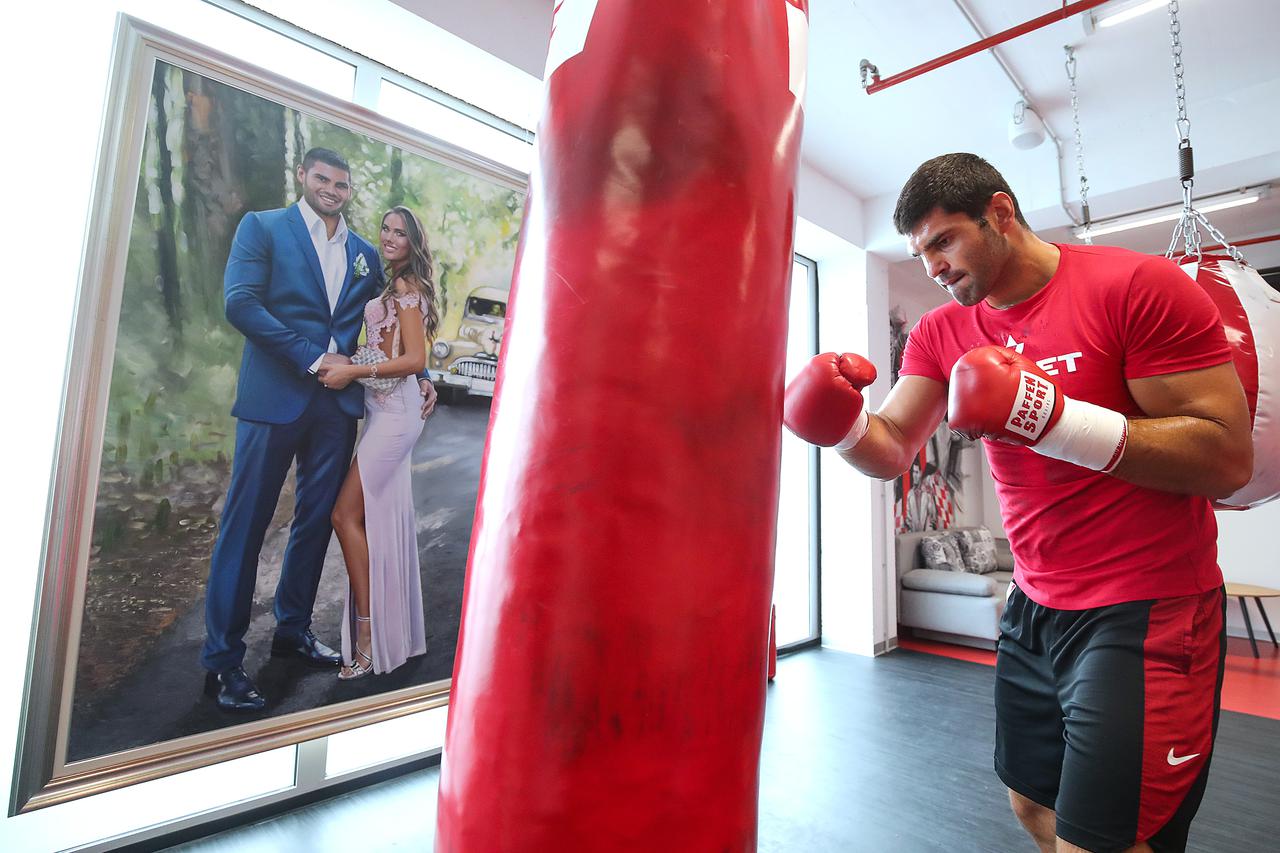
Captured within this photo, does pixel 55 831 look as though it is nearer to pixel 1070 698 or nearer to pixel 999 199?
pixel 1070 698

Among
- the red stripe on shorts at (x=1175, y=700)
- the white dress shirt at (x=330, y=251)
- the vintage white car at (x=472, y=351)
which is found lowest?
the red stripe on shorts at (x=1175, y=700)

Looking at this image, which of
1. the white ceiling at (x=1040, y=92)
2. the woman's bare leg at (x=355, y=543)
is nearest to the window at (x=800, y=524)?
the white ceiling at (x=1040, y=92)

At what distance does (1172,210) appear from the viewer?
4.04m

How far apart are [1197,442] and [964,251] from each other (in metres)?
0.53

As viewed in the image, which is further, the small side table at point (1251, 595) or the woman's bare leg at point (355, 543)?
the small side table at point (1251, 595)

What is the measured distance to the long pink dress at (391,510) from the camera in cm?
213

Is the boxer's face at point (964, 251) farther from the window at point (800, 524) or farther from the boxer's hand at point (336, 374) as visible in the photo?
the window at point (800, 524)

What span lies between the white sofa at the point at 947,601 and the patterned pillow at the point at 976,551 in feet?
0.56

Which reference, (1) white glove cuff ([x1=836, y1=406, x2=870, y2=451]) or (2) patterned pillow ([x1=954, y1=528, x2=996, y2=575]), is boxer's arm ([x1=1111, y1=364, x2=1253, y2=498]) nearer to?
(1) white glove cuff ([x1=836, y1=406, x2=870, y2=451])

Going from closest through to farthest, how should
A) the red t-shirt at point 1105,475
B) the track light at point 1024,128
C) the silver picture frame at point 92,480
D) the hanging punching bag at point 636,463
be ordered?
1. the hanging punching bag at point 636,463
2. the red t-shirt at point 1105,475
3. the silver picture frame at point 92,480
4. the track light at point 1024,128

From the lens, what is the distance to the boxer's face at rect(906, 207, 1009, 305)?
1.31 meters

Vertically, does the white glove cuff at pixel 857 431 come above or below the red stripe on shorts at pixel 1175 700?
above

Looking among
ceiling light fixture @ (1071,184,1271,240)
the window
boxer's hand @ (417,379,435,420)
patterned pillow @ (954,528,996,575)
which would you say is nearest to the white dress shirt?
boxer's hand @ (417,379,435,420)

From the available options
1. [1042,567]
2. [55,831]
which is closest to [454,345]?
[55,831]
